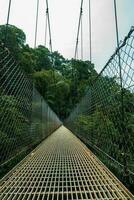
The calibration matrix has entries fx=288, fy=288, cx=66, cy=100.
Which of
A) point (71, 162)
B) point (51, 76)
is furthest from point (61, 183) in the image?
point (51, 76)

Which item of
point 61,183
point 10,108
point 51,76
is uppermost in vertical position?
point 51,76

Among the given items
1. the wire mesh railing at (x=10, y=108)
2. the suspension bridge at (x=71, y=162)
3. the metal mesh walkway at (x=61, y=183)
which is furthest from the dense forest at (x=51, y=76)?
the metal mesh walkway at (x=61, y=183)

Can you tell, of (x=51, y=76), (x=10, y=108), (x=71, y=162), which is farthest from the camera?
(x=51, y=76)

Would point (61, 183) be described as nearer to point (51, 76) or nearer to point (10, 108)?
point (10, 108)

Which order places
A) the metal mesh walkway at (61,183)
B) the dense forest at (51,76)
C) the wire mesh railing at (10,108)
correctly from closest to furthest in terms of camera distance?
the metal mesh walkway at (61,183) < the wire mesh railing at (10,108) < the dense forest at (51,76)

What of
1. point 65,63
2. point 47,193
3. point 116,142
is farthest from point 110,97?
point 65,63

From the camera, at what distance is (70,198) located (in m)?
1.30

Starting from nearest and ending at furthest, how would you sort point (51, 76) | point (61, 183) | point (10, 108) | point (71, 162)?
1. point (61, 183)
2. point (10, 108)
3. point (71, 162)
4. point (51, 76)

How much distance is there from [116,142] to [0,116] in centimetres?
80

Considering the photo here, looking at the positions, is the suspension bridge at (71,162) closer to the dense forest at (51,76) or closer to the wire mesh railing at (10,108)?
the wire mesh railing at (10,108)

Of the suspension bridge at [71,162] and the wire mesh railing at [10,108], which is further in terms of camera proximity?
the wire mesh railing at [10,108]

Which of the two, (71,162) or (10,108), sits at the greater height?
(10,108)

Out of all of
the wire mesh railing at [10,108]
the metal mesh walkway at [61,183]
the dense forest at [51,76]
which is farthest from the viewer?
the dense forest at [51,76]

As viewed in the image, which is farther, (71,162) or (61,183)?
(71,162)
